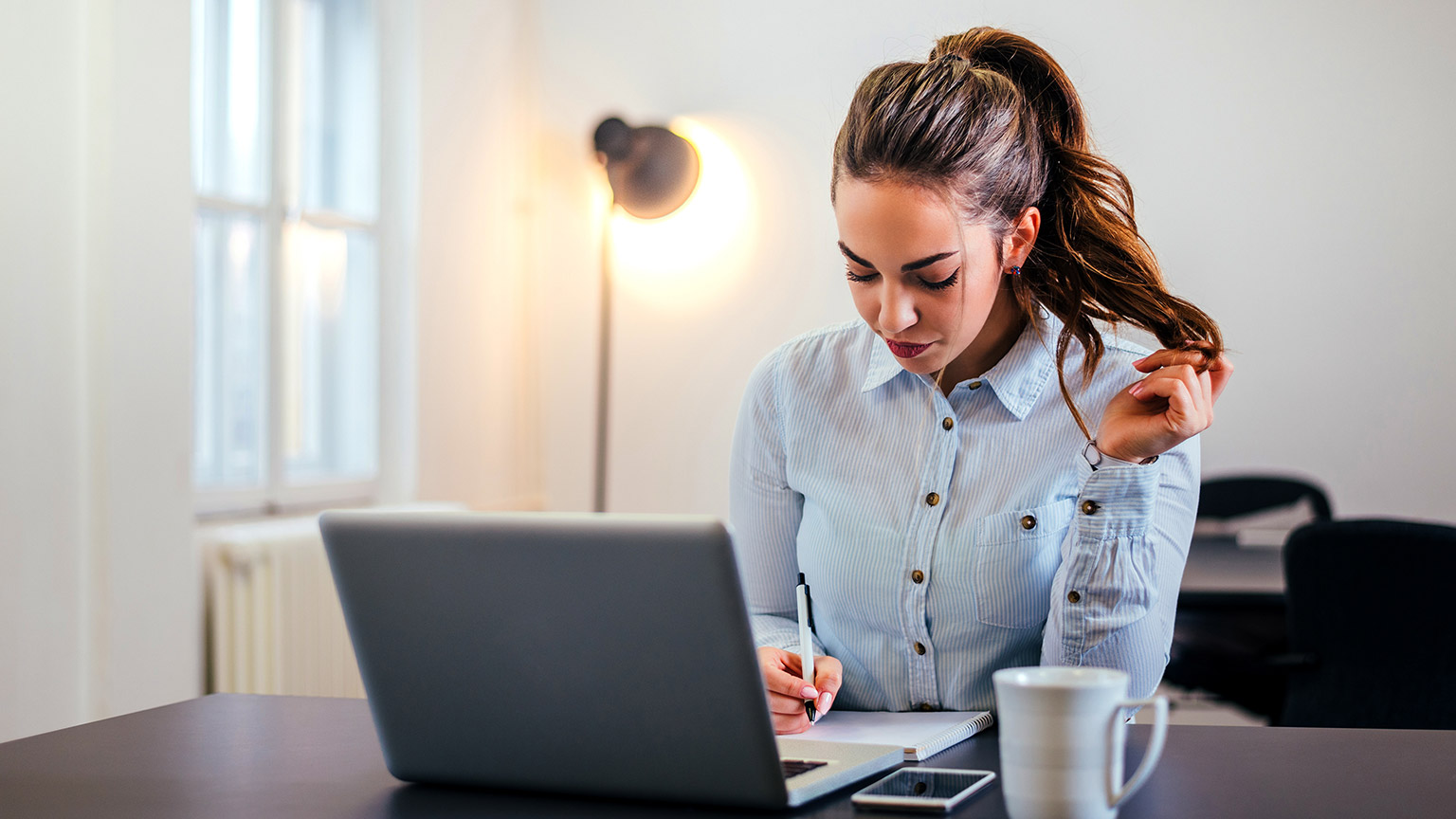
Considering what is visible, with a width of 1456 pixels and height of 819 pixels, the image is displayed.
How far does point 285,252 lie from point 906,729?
2.21 m

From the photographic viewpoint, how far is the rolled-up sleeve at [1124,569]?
1.12 m

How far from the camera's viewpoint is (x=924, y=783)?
0.86m

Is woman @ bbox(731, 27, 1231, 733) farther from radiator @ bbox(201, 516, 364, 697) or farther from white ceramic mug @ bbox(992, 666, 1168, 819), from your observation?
radiator @ bbox(201, 516, 364, 697)

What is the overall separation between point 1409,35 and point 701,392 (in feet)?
6.64

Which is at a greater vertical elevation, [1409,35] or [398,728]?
[1409,35]

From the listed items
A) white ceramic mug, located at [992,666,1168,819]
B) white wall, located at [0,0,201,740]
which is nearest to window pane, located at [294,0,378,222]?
white wall, located at [0,0,201,740]

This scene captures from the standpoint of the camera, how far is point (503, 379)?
3.63 meters

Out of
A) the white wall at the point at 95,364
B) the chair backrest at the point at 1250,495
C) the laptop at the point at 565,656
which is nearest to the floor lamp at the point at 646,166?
the white wall at the point at 95,364

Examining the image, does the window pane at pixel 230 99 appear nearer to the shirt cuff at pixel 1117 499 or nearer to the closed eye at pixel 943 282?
the closed eye at pixel 943 282

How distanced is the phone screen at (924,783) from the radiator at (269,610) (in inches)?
71.6

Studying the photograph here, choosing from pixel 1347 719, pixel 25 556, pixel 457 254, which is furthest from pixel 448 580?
pixel 457 254

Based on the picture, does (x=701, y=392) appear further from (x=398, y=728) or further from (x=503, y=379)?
(x=398, y=728)

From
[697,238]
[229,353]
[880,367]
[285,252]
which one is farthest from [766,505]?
[697,238]

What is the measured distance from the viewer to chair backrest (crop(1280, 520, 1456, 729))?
1.95 metres
